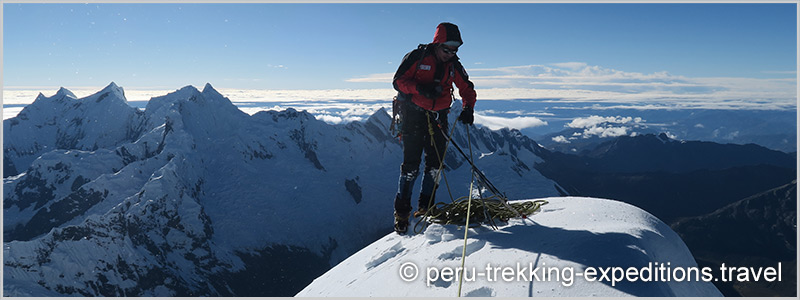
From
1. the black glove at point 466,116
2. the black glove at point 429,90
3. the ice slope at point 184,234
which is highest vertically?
the black glove at point 429,90

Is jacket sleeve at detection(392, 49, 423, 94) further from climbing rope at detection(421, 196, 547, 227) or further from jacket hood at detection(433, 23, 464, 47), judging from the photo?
climbing rope at detection(421, 196, 547, 227)

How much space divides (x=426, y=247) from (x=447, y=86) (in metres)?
3.23

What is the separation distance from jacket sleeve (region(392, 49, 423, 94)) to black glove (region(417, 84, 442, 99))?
0.20 metres

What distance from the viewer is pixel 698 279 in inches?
242

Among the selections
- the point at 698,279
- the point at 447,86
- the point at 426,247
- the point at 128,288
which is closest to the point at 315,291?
the point at 426,247

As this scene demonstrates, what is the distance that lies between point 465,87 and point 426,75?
90 centimetres

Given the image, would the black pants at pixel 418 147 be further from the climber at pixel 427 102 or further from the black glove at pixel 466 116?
the black glove at pixel 466 116

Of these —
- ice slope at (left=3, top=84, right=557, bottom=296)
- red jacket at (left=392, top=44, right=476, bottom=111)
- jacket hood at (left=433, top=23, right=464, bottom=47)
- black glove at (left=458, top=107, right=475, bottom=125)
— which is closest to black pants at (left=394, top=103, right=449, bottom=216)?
red jacket at (left=392, top=44, right=476, bottom=111)

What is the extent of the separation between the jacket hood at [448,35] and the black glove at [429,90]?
2.73ft

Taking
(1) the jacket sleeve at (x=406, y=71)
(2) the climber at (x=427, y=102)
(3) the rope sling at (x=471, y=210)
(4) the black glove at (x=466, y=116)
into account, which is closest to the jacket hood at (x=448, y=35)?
(2) the climber at (x=427, y=102)

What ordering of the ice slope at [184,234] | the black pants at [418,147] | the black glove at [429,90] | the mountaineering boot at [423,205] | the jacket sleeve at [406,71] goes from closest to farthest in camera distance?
the black glove at [429,90], the jacket sleeve at [406,71], the black pants at [418,147], the mountaineering boot at [423,205], the ice slope at [184,234]

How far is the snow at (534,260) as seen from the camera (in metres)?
5.18

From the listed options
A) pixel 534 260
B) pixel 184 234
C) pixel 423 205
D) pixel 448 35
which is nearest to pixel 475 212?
pixel 423 205

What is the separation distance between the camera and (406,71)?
8172 millimetres
